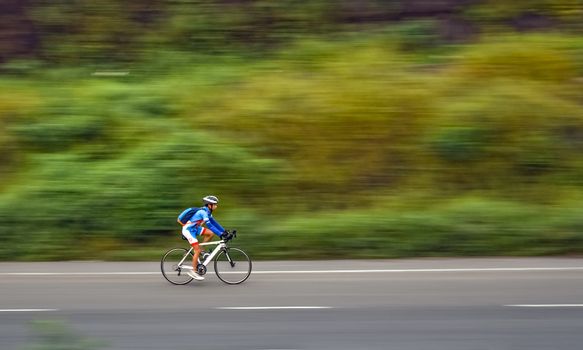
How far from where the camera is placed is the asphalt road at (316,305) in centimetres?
855

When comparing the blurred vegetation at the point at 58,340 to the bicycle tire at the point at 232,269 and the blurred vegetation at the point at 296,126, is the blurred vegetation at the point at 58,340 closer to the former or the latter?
the bicycle tire at the point at 232,269

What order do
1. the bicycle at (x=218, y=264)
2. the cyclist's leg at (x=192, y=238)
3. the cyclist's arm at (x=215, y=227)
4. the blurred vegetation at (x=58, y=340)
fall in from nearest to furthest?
1. the blurred vegetation at (x=58, y=340)
2. the cyclist's arm at (x=215, y=227)
3. the cyclist's leg at (x=192, y=238)
4. the bicycle at (x=218, y=264)

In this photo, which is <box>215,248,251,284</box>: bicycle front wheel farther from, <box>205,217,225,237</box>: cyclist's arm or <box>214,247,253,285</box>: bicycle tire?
<box>205,217,225,237</box>: cyclist's arm

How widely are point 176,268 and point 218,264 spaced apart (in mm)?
619

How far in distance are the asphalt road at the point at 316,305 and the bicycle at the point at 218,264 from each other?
195 millimetres

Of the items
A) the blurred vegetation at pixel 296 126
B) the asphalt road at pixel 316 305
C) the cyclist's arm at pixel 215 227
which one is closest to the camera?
the asphalt road at pixel 316 305

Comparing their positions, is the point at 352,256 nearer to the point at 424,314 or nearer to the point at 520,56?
the point at 424,314

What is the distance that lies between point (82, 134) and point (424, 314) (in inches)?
338

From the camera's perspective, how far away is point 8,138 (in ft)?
51.7

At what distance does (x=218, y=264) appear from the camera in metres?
11.5

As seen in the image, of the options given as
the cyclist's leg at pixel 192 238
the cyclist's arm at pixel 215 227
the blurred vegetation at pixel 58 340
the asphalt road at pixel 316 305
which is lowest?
the asphalt road at pixel 316 305

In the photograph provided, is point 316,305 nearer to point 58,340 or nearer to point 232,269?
point 232,269

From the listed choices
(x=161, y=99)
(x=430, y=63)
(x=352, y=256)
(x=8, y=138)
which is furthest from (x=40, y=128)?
(x=430, y=63)

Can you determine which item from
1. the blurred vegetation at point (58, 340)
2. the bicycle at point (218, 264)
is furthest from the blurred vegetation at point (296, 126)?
the blurred vegetation at point (58, 340)
